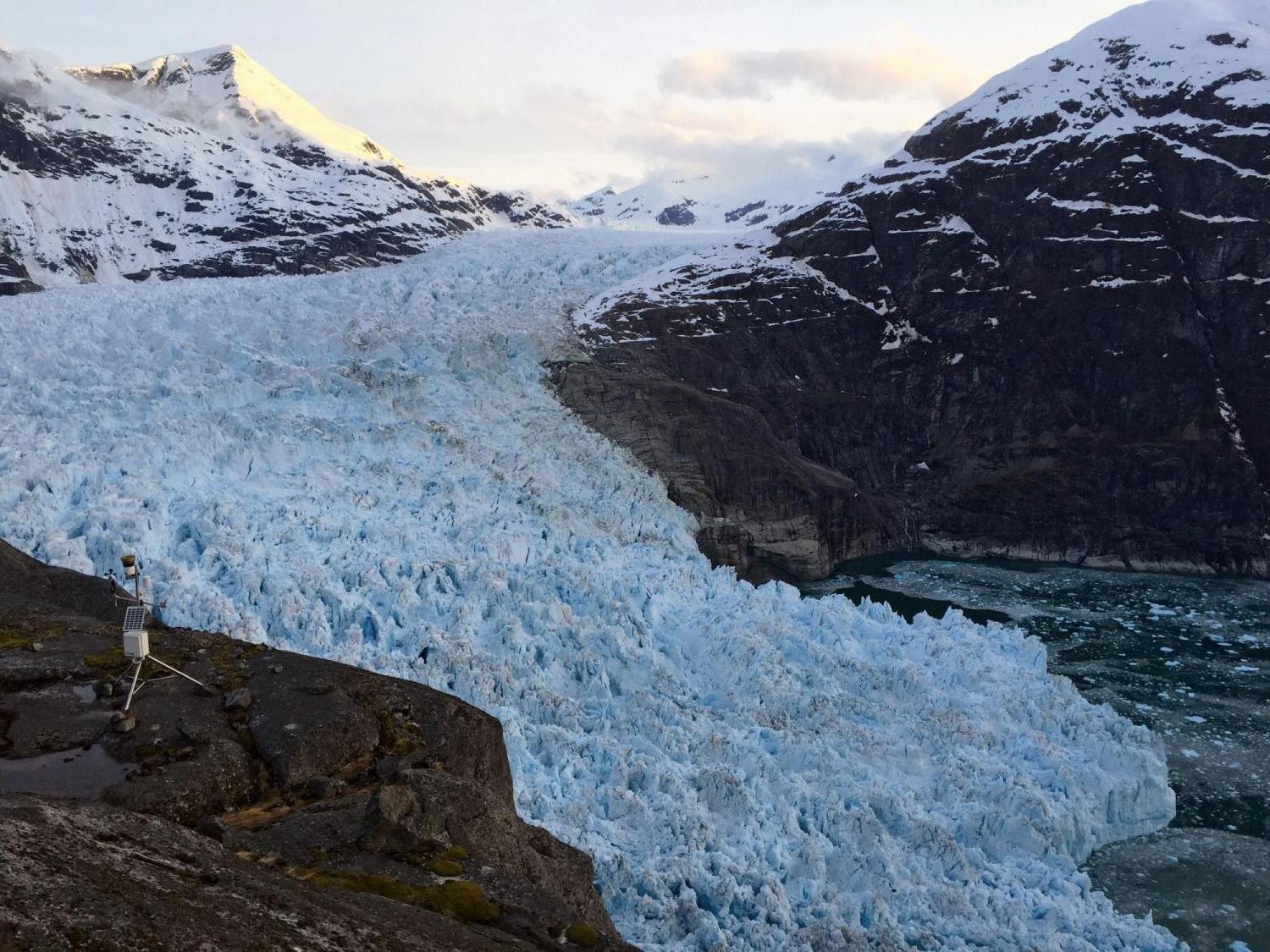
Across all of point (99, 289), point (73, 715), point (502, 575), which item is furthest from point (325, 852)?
point (99, 289)

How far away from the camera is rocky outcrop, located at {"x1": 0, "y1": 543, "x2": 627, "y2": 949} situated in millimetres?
8062

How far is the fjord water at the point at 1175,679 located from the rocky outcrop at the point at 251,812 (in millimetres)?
13628

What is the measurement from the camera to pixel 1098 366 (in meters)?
55.3

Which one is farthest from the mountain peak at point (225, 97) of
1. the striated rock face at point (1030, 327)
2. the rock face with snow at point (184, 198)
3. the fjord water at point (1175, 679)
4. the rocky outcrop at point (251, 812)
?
the rocky outcrop at point (251, 812)

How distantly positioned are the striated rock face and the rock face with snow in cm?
3177

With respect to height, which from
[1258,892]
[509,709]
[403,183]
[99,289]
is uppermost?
[403,183]

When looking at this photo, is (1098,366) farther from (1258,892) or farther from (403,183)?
(403,183)

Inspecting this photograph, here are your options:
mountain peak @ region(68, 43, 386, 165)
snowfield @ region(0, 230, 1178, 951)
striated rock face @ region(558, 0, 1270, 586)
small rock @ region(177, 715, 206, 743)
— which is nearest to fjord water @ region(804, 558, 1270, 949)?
snowfield @ region(0, 230, 1178, 951)

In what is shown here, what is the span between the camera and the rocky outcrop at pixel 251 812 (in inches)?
317

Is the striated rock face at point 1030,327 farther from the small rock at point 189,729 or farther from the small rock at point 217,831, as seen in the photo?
the small rock at point 217,831

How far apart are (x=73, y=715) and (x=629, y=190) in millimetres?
191069

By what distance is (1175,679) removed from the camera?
33.3 metres

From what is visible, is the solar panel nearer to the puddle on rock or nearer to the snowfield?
the puddle on rock

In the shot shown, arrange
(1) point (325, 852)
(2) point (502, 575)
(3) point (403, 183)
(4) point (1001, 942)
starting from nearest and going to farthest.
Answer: (1) point (325, 852)
(4) point (1001, 942)
(2) point (502, 575)
(3) point (403, 183)
